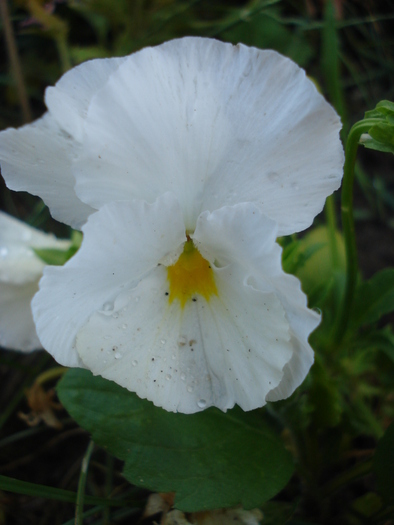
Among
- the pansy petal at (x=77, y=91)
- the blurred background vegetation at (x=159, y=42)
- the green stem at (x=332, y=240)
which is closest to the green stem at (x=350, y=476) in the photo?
the blurred background vegetation at (x=159, y=42)

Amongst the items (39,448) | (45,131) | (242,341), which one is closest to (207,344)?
(242,341)

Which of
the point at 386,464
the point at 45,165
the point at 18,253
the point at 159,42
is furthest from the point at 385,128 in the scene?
the point at 159,42

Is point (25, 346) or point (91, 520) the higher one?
point (25, 346)

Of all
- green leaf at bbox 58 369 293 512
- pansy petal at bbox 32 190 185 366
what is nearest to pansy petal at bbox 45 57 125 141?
pansy petal at bbox 32 190 185 366

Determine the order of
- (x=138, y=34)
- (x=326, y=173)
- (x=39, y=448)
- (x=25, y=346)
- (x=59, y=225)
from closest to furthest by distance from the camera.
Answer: (x=326, y=173) → (x=25, y=346) → (x=39, y=448) → (x=59, y=225) → (x=138, y=34)

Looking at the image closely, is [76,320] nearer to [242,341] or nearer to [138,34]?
[242,341]

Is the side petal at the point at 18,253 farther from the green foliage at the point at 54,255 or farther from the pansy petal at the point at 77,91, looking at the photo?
the pansy petal at the point at 77,91

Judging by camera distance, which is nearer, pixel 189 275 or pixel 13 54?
pixel 189 275

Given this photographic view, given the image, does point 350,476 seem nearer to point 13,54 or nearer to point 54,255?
point 54,255
